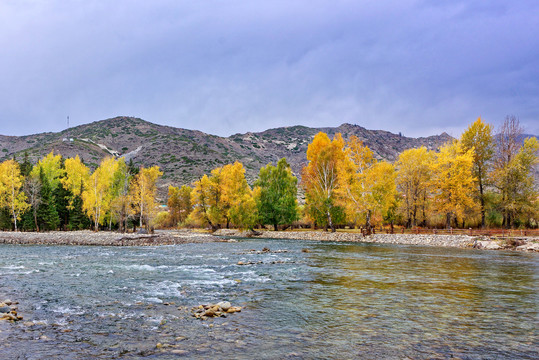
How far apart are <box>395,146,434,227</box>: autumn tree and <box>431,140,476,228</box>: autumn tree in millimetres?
1720

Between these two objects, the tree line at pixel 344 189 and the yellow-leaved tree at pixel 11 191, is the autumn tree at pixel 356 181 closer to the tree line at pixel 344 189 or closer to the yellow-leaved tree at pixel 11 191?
the tree line at pixel 344 189

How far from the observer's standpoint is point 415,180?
2163 inches

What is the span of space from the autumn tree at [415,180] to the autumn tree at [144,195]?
44314 mm

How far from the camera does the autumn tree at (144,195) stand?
59812 millimetres

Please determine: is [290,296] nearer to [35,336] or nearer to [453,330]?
[453,330]

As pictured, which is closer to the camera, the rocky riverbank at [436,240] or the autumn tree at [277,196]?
the rocky riverbank at [436,240]

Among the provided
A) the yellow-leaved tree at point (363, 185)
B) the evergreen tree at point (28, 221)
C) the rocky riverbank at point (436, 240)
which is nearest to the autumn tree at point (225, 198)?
the rocky riverbank at point (436, 240)

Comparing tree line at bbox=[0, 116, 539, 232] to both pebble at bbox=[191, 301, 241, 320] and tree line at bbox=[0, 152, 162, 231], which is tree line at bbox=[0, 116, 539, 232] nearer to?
tree line at bbox=[0, 152, 162, 231]

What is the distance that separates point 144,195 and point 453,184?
51139 mm

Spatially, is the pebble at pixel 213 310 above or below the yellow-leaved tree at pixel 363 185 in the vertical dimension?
below

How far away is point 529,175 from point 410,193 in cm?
1778

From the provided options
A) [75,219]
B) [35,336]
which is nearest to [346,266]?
[35,336]

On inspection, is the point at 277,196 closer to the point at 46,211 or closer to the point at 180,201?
the point at 180,201

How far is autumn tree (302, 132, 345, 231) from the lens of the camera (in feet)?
179
